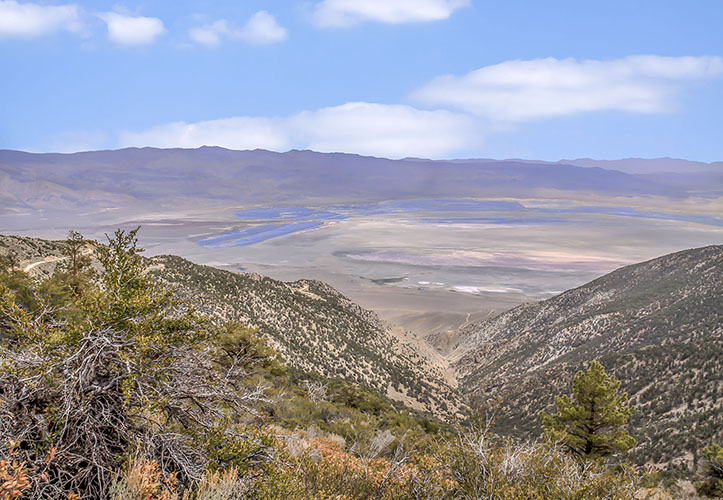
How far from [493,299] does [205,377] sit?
80.7 metres

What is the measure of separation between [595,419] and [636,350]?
18200 millimetres

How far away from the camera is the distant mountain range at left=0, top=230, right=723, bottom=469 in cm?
2158

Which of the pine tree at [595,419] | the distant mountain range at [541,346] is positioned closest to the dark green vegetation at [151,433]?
the pine tree at [595,419]

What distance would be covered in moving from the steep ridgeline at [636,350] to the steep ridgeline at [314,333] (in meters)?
4.08

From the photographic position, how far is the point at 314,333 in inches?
1423

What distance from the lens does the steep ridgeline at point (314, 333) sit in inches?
1200

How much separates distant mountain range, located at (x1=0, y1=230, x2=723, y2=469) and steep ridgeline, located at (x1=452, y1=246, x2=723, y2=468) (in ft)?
0.31

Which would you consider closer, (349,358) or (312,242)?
(349,358)

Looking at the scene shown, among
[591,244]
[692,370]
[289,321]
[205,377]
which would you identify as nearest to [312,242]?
[591,244]

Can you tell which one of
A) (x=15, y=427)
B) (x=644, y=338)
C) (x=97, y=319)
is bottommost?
(x=644, y=338)

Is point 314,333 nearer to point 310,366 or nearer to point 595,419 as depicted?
point 310,366

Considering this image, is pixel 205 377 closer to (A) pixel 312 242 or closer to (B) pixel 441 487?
(B) pixel 441 487

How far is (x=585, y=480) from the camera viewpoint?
5902mm

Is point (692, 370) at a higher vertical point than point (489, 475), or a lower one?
lower
